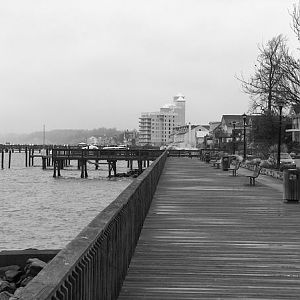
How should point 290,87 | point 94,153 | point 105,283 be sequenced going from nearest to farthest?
1. point 105,283
2. point 290,87
3. point 94,153

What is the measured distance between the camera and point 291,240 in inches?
350

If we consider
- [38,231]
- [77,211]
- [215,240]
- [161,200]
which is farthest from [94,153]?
[215,240]

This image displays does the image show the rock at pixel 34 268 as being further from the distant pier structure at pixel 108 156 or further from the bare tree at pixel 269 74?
the distant pier structure at pixel 108 156

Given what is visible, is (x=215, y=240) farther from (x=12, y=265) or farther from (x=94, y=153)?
(x=94, y=153)

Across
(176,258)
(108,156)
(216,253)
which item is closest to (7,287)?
(176,258)

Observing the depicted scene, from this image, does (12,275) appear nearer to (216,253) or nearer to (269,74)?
(216,253)

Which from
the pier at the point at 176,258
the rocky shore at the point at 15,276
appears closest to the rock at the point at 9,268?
the rocky shore at the point at 15,276

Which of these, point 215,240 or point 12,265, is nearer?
point 215,240

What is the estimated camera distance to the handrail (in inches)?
115

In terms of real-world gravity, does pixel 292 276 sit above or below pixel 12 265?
above

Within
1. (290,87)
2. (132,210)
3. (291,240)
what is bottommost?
(291,240)

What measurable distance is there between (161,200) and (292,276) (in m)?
8.54

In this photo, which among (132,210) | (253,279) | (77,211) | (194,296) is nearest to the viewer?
(194,296)

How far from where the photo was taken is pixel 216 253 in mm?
7832
